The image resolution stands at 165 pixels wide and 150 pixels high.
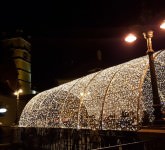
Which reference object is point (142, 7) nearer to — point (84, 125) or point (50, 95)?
point (84, 125)

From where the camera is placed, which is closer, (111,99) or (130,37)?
(130,37)

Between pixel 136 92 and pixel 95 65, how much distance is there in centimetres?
2897

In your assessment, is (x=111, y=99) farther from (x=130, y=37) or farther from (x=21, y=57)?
(x=21, y=57)

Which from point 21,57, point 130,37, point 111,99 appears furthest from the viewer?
point 21,57

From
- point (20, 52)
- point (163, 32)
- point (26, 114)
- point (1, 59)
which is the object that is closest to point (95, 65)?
point (20, 52)

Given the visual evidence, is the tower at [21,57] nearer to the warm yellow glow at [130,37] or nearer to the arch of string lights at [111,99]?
the arch of string lights at [111,99]

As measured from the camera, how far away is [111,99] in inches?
435

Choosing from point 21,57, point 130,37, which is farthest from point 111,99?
point 21,57

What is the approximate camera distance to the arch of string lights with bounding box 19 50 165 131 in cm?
1002

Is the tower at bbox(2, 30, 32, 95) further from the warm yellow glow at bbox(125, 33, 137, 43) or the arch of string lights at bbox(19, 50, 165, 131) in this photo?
the warm yellow glow at bbox(125, 33, 137, 43)

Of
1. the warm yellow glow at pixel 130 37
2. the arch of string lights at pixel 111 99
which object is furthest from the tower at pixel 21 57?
the warm yellow glow at pixel 130 37

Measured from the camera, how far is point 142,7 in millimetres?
7316

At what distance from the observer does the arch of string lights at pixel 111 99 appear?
10.0m

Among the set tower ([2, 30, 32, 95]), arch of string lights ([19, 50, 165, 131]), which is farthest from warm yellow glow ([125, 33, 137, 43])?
tower ([2, 30, 32, 95])
